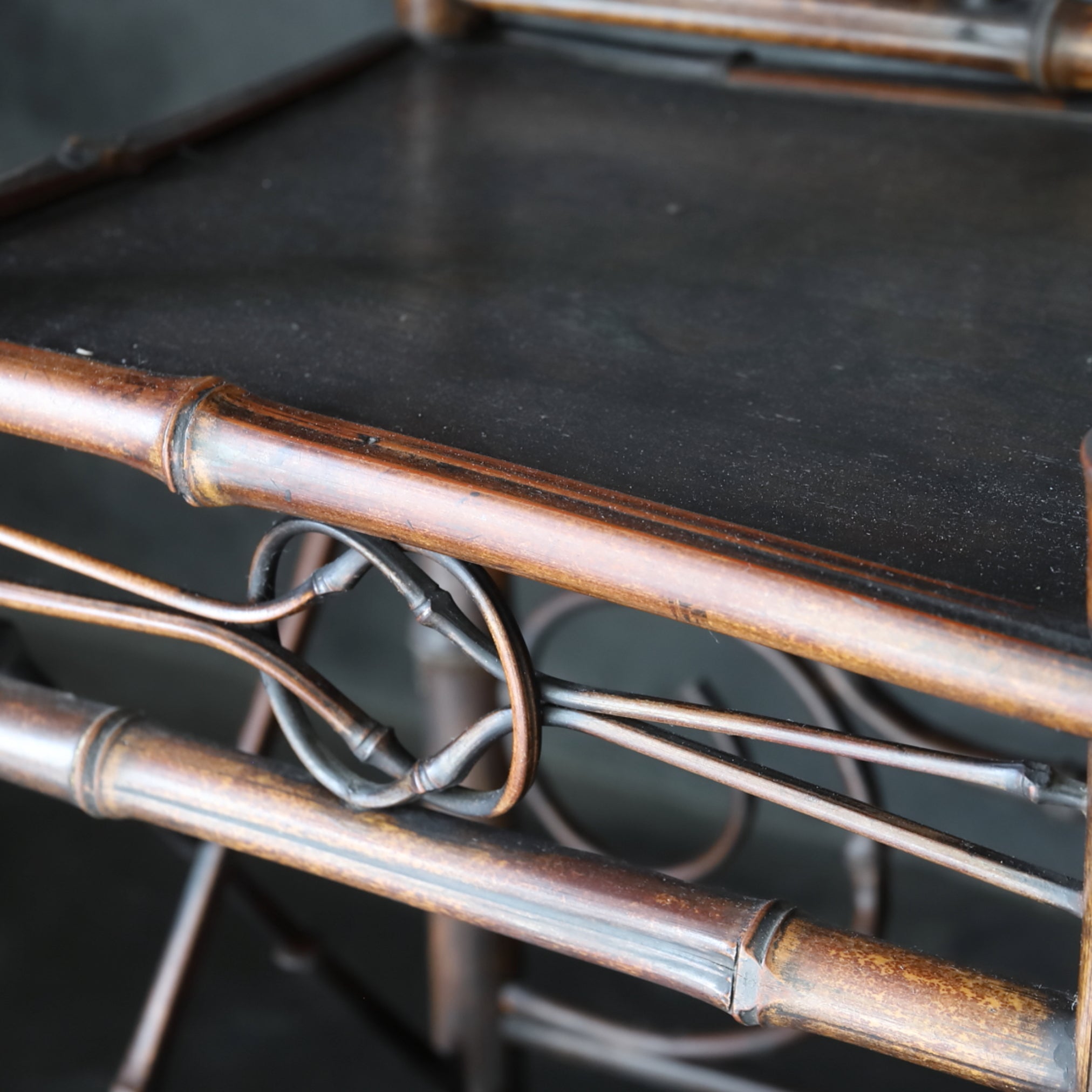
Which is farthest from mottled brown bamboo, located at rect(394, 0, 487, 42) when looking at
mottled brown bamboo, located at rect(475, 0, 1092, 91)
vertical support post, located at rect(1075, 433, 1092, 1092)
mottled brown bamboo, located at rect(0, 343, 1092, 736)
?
vertical support post, located at rect(1075, 433, 1092, 1092)

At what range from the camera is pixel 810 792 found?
486 mm

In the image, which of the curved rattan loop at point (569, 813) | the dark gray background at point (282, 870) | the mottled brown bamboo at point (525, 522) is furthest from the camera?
the dark gray background at point (282, 870)

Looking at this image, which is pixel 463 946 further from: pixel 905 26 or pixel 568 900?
pixel 905 26

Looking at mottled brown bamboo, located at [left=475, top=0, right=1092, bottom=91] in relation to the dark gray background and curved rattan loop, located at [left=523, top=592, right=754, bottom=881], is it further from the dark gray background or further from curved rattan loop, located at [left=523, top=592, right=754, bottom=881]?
the dark gray background

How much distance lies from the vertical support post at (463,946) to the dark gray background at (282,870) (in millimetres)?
87

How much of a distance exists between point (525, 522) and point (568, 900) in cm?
17

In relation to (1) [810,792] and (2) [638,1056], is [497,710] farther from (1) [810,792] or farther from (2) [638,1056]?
(2) [638,1056]

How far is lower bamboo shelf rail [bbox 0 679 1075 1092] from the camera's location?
18.4 inches

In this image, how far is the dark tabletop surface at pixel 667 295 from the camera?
1.60 ft

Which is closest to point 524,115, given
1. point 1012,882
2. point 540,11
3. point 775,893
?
point 540,11

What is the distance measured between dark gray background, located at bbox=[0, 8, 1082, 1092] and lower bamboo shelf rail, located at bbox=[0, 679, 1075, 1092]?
0.65 metres

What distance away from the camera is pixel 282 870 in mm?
1560

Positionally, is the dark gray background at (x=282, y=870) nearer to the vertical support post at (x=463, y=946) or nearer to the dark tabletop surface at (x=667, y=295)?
the vertical support post at (x=463, y=946)

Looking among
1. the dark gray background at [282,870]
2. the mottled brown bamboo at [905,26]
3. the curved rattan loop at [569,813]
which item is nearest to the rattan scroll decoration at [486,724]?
the curved rattan loop at [569,813]
